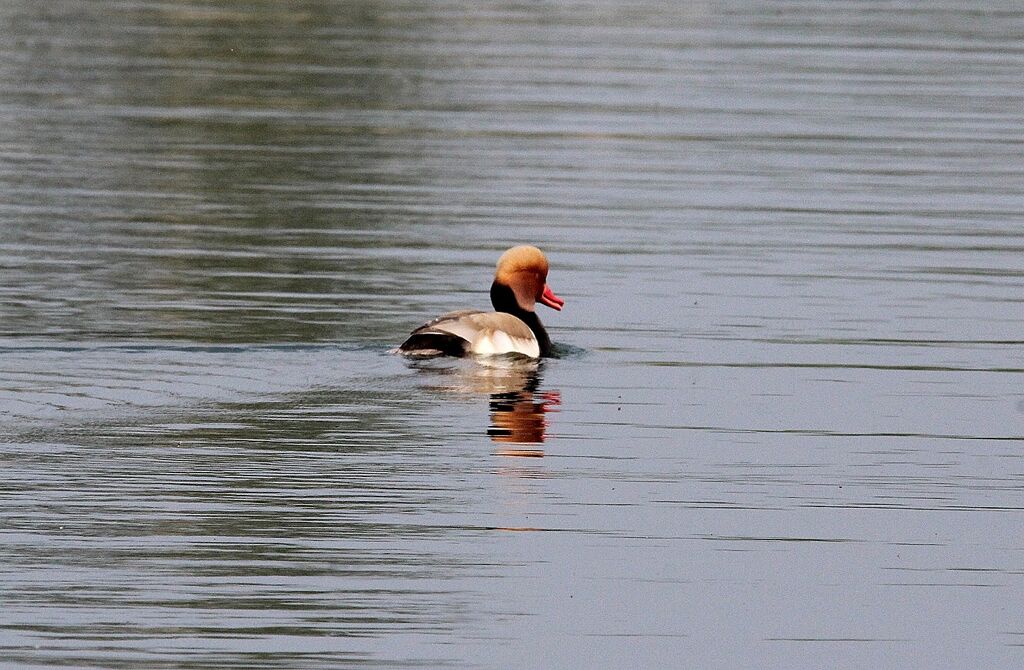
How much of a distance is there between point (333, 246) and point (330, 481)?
7801mm

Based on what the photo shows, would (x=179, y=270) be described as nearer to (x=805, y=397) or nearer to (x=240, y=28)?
(x=805, y=397)

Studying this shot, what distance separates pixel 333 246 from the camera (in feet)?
55.8

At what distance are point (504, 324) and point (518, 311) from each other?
673 mm

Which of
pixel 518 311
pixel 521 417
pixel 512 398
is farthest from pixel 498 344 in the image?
pixel 521 417

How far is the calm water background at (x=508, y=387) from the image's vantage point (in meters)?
7.62

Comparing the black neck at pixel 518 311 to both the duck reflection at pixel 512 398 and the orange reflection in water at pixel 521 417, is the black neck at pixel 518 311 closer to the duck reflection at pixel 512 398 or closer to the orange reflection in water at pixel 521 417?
the duck reflection at pixel 512 398

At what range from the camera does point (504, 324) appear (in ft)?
41.7

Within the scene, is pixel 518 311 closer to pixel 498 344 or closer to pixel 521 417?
pixel 498 344

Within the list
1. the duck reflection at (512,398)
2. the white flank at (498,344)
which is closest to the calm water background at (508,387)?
the duck reflection at (512,398)

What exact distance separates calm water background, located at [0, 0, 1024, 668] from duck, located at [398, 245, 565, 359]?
0.22 metres

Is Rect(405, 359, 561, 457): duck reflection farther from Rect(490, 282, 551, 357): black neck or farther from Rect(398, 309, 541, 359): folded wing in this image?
Rect(490, 282, 551, 357): black neck

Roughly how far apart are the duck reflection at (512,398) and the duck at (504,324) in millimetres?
107

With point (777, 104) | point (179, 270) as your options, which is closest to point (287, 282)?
point (179, 270)

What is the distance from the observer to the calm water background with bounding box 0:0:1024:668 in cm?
762
